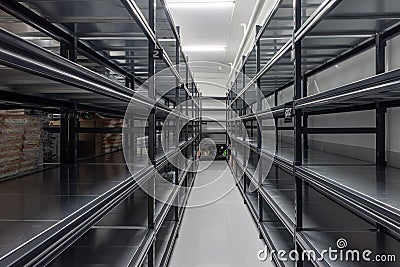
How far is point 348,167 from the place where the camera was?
1984 mm

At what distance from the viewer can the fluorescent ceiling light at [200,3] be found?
177 inches

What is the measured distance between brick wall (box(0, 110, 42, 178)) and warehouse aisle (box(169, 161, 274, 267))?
4.06ft

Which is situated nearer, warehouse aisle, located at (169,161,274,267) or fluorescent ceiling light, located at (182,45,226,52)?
warehouse aisle, located at (169,161,274,267)

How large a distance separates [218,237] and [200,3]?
3095mm

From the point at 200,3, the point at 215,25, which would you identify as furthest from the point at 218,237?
the point at 215,25

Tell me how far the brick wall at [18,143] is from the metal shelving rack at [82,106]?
0.38 ft

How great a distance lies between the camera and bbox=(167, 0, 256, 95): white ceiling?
500 centimetres

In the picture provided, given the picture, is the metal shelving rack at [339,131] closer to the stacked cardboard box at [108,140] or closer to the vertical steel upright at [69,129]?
the vertical steel upright at [69,129]

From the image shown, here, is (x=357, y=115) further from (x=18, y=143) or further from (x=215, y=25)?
(x=215, y=25)

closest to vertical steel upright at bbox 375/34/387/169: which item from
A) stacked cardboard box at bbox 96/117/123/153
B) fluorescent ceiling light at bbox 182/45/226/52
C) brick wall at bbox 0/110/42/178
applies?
brick wall at bbox 0/110/42/178

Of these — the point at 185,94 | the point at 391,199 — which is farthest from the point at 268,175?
the point at 391,199

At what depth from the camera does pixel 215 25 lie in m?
5.84

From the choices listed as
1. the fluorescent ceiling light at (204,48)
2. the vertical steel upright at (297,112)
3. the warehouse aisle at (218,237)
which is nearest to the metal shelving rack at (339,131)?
the vertical steel upright at (297,112)

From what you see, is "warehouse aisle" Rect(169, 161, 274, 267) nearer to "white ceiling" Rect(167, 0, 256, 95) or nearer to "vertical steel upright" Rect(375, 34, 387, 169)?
"vertical steel upright" Rect(375, 34, 387, 169)
